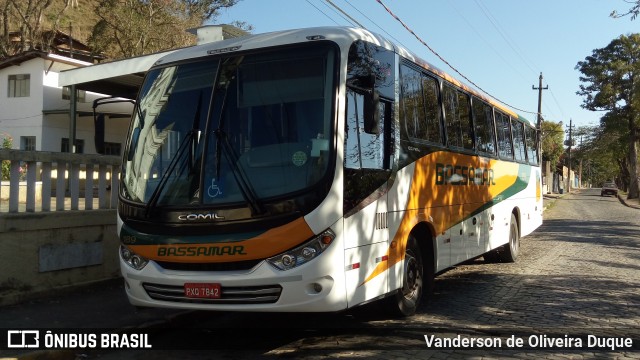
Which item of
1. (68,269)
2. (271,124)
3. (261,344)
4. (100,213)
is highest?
(271,124)

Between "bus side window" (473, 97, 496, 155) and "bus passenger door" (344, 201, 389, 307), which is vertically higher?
"bus side window" (473, 97, 496, 155)

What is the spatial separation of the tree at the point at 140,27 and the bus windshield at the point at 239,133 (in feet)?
88.3

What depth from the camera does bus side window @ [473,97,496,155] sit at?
8992mm

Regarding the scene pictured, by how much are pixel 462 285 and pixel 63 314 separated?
5.89 m

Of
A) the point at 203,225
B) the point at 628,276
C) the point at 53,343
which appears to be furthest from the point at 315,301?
the point at 628,276

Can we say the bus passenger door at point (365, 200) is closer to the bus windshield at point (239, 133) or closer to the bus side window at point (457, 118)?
the bus windshield at point (239, 133)

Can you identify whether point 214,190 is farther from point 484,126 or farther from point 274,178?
point 484,126

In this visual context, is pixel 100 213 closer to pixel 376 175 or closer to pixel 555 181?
pixel 376 175

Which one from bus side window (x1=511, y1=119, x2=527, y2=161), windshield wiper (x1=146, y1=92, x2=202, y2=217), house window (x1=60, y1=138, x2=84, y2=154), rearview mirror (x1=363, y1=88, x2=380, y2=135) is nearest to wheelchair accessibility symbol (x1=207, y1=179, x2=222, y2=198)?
windshield wiper (x1=146, y1=92, x2=202, y2=217)

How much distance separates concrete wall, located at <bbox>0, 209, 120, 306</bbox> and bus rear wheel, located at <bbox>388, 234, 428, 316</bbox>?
4452mm

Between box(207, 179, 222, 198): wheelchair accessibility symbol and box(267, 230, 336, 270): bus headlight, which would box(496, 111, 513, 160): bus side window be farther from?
box(207, 179, 222, 198): wheelchair accessibility symbol

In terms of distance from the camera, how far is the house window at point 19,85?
81.9ft

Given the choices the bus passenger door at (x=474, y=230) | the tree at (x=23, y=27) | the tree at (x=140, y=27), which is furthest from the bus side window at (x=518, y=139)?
the tree at (x=23, y=27)

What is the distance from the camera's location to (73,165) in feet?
25.2
